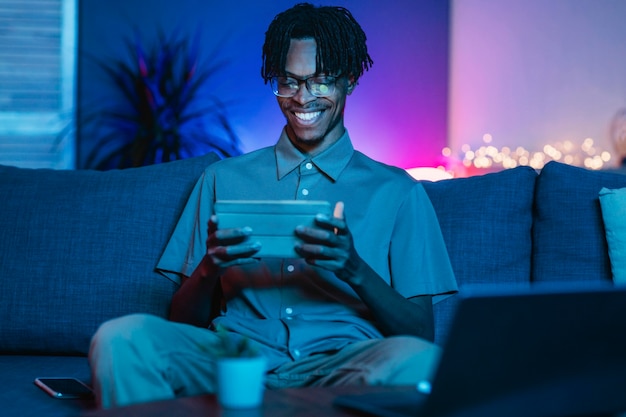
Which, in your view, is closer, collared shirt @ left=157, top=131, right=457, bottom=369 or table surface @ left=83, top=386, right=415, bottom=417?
table surface @ left=83, top=386, right=415, bottom=417

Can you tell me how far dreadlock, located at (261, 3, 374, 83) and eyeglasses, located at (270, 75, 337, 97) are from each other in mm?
18

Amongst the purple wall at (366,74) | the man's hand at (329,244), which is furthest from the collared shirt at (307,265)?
the purple wall at (366,74)

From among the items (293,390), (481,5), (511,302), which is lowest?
(293,390)

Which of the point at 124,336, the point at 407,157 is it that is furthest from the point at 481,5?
the point at 124,336

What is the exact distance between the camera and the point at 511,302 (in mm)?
957

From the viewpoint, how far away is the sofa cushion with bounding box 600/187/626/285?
7.03 ft

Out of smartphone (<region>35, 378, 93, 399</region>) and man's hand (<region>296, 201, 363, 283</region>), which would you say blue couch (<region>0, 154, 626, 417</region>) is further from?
man's hand (<region>296, 201, 363, 283</region>)

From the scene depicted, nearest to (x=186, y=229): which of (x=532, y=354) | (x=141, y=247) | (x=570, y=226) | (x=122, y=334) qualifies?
(x=141, y=247)

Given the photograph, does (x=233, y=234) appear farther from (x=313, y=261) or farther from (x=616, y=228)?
(x=616, y=228)

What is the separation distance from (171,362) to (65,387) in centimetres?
47

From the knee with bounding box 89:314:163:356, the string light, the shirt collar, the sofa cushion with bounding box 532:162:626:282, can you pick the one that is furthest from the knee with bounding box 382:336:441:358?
the string light

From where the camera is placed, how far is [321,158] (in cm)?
208

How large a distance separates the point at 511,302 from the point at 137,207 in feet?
5.10

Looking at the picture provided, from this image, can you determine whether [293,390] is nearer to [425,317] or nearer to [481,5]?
[425,317]
